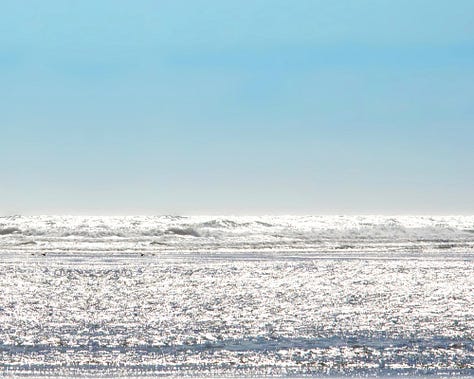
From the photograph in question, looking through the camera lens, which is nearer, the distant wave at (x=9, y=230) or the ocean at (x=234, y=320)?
the ocean at (x=234, y=320)

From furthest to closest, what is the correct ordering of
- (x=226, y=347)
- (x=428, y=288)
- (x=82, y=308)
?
(x=428, y=288) < (x=82, y=308) < (x=226, y=347)

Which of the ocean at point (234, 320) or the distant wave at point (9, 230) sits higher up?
the distant wave at point (9, 230)

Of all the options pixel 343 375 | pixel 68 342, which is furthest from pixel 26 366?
pixel 343 375

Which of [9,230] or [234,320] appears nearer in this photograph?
[234,320]

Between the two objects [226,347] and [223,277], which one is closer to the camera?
[226,347]

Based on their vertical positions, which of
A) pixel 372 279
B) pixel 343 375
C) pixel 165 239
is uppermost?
pixel 165 239

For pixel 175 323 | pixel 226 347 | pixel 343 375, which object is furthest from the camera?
pixel 175 323

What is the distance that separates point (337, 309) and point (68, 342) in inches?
500

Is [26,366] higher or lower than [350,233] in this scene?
lower

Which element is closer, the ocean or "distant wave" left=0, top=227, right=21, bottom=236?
the ocean

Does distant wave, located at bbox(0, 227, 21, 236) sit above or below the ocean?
above

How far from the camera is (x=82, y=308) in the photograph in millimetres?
36969

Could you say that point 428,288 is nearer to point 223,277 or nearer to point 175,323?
point 223,277

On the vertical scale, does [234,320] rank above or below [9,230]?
below
